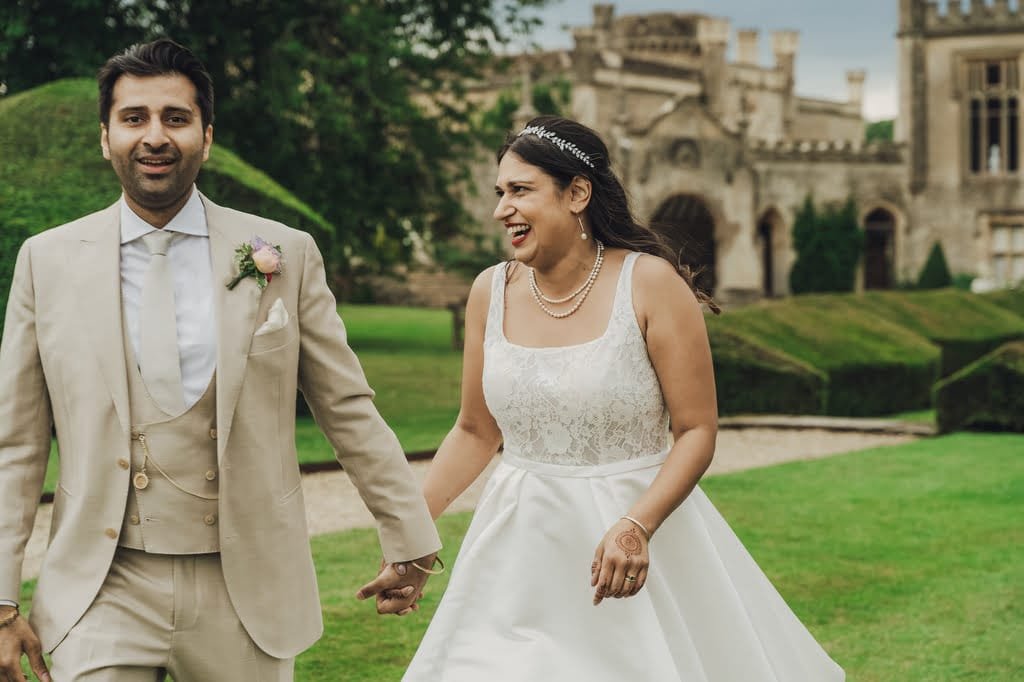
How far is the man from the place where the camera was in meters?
2.81

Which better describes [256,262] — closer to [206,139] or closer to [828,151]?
[206,139]

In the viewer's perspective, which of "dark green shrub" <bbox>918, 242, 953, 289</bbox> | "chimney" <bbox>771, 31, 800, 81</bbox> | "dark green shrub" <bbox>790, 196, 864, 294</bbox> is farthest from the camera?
"chimney" <bbox>771, 31, 800, 81</bbox>

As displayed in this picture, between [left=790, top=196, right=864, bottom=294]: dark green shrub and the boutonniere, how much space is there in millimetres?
39782

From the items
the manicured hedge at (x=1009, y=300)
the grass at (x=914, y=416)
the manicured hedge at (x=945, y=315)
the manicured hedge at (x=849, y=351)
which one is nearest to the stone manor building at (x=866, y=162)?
the manicured hedge at (x=1009, y=300)

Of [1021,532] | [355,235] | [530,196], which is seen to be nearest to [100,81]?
[530,196]

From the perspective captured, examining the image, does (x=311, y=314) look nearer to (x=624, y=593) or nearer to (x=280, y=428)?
(x=280, y=428)

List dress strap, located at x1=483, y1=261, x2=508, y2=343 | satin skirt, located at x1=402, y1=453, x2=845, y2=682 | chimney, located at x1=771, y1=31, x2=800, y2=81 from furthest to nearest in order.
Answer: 1. chimney, located at x1=771, y1=31, x2=800, y2=81
2. dress strap, located at x1=483, y1=261, x2=508, y2=343
3. satin skirt, located at x1=402, y1=453, x2=845, y2=682

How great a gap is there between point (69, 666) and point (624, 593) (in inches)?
48.2

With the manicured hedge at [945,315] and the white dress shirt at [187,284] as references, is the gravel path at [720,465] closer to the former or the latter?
the white dress shirt at [187,284]

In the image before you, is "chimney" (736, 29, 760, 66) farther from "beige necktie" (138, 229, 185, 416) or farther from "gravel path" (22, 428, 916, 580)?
"beige necktie" (138, 229, 185, 416)

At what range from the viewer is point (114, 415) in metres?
2.83

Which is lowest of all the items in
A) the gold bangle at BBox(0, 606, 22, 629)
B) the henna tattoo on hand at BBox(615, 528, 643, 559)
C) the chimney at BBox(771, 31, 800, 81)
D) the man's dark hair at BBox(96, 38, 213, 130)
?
the henna tattoo on hand at BBox(615, 528, 643, 559)

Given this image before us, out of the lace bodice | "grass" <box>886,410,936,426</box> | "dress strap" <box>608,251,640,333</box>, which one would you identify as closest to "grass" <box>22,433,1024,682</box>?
the lace bodice

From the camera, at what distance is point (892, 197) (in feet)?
145
